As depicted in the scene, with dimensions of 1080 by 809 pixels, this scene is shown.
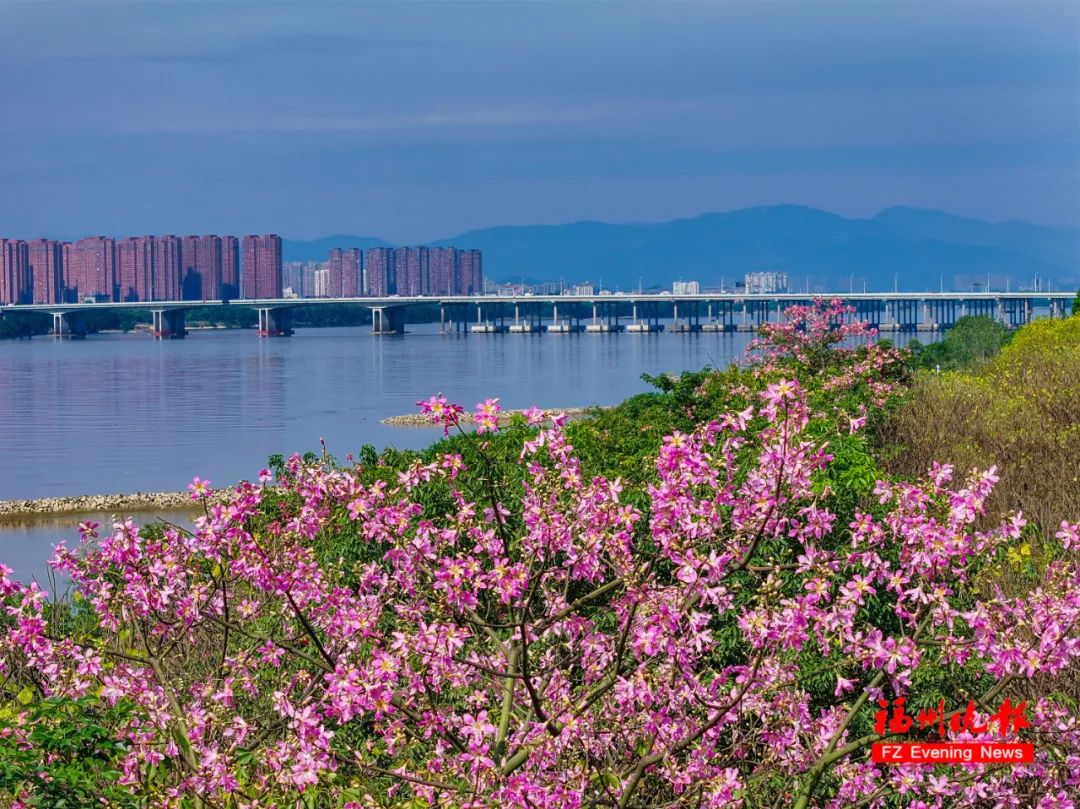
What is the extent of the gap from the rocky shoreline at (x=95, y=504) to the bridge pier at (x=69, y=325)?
423 feet

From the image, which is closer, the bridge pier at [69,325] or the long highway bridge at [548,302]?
the long highway bridge at [548,302]

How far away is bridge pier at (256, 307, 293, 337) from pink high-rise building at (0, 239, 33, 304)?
2207 inches

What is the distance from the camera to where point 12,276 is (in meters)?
195

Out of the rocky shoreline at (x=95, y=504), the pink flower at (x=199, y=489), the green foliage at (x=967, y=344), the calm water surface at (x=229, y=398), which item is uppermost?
the pink flower at (x=199, y=489)

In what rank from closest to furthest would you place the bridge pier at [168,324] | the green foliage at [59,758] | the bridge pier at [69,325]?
1. the green foliage at [59,758]
2. the bridge pier at [168,324]
3. the bridge pier at [69,325]

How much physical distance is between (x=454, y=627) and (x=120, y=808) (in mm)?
1377

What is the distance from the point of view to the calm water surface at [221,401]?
3108 cm

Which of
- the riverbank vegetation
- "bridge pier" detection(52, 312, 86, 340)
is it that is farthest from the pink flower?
"bridge pier" detection(52, 312, 86, 340)

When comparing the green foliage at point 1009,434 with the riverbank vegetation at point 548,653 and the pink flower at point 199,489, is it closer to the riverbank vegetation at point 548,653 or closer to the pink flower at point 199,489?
the riverbank vegetation at point 548,653

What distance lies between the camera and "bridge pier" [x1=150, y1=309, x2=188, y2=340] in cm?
14662

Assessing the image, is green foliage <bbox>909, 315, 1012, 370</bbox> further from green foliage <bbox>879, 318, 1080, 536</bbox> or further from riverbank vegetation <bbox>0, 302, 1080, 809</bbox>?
riverbank vegetation <bbox>0, 302, 1080, 809</bbox>

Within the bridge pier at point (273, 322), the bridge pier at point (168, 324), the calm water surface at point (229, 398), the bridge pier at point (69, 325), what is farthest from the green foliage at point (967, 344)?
the bridge pier at point (69, 325)

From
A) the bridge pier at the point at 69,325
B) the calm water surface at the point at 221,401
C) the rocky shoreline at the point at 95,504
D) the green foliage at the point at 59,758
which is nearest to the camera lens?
the green foliage at the point at 59,758

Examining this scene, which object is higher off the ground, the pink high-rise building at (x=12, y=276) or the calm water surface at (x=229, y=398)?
the pink high-rise building at (x=12, y=276)
